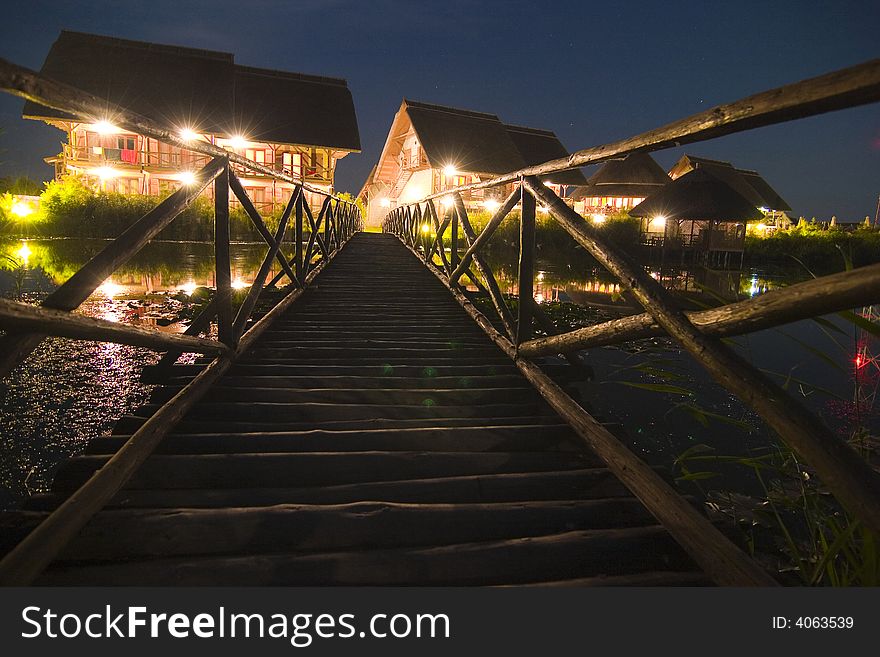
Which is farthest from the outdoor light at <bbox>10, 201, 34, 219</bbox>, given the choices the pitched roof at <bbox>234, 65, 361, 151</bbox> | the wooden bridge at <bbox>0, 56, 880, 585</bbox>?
the wooden bridge at <bbox>0, 56, 880, 585</bbox>

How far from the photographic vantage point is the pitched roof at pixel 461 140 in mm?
23188

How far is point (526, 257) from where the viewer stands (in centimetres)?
309

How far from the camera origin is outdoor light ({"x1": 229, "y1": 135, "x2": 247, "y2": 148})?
2206cm

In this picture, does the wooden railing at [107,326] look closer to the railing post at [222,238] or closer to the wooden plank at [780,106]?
the railing post at [222,238]

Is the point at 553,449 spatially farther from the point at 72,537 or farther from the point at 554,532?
the point at 72,537

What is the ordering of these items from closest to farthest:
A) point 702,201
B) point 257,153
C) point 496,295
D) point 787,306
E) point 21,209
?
1. point 787,306
2. point 496,295
3. point 702,201
4. point 21,209
5. point 257,153

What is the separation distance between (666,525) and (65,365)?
5.72 metres

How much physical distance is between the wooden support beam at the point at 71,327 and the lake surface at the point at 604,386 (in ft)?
5.84

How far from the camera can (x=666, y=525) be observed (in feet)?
5.41

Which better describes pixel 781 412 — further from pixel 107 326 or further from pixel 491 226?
pixel 491 226

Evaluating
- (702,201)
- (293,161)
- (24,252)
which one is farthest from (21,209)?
(702,201)

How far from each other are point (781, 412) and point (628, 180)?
30647 millimetres

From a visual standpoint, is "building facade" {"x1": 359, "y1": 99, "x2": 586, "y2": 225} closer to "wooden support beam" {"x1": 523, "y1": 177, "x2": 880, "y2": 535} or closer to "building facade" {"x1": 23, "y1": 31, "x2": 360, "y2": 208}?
"building facade" {"x1": 23, "y1": 31, "x2": 360, "y2": 208}

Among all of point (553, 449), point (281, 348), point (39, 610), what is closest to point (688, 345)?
point (553, 449)
